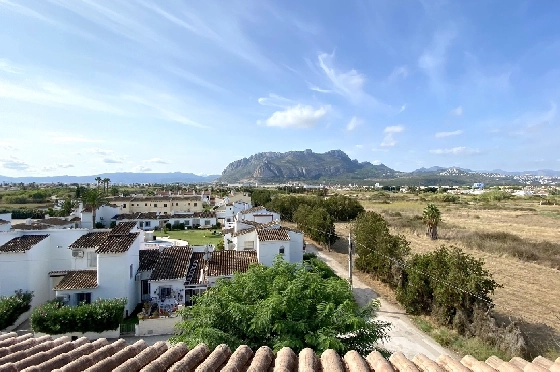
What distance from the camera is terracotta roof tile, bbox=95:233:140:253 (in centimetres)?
2053

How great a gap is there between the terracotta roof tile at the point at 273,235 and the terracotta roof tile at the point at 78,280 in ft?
36.9

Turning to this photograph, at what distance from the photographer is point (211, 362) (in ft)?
14.3

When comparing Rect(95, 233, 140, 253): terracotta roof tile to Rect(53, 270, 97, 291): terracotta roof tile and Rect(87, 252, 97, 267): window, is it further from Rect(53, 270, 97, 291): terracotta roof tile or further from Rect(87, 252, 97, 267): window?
Rect(87, 252, 97, 267): window

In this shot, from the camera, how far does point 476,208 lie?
85.5 metres

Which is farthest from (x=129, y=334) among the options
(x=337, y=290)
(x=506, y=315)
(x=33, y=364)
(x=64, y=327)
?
(x=506, y=315)

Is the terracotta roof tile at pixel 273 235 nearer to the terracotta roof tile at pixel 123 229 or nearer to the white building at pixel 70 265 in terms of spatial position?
the white building at pixel 70 265

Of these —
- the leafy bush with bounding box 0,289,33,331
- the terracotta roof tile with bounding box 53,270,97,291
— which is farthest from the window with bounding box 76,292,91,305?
the leafy bush with bounding box 0,289,33,331

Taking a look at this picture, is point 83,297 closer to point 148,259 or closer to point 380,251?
point 148,259

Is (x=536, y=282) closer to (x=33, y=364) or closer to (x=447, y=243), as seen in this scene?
(x=447, y=243)

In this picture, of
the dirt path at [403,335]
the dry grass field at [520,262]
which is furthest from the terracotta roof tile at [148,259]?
the dry grass field at [520,262]

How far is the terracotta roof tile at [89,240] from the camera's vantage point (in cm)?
2302

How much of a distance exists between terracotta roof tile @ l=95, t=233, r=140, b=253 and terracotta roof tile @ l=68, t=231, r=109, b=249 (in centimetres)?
167

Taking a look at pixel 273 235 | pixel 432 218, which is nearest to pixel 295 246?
pixel 273 235

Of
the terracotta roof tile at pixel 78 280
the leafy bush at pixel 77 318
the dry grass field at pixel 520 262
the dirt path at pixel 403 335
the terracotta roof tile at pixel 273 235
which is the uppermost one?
the terracotta roof tile at pixel 273 235
